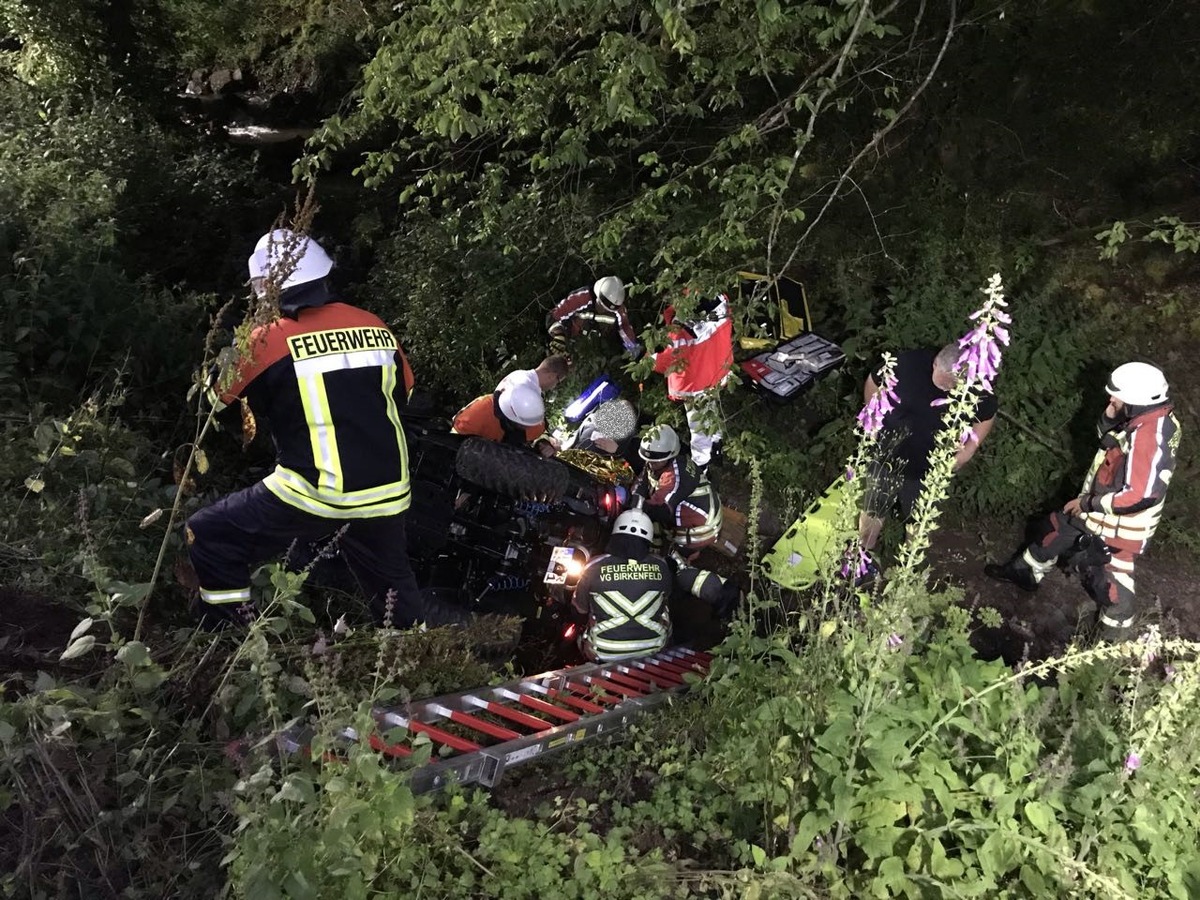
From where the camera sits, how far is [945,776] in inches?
86.8

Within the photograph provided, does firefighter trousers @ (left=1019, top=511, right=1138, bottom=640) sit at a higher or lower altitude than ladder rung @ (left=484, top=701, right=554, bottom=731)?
lower

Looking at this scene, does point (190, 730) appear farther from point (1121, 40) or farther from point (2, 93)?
point (2, 93)

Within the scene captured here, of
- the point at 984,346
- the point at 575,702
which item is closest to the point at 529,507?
the point at 575,702

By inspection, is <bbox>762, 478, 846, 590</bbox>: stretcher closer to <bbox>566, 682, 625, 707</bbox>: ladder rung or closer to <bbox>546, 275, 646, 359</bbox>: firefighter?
<bbox>566, 682, 625, 707</bbox>: ladder rung

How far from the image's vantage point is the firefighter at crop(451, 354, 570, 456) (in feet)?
13.9

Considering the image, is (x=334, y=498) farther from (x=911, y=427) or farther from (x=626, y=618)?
(x=911, y=427)

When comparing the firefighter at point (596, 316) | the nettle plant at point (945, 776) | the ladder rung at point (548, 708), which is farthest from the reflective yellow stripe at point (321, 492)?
the firefighter at point (596, 316)

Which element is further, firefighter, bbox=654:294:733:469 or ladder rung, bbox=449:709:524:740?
firefighter, bbox=654:294:733:469

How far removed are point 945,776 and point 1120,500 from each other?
10.4 feet

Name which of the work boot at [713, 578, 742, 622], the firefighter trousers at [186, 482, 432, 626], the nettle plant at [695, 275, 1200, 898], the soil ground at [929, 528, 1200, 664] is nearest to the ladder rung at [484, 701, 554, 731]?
the firefighter trousers at [186, 482, 432, 626]

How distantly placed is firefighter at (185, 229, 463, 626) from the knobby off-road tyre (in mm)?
330

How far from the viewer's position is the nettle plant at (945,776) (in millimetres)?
2066

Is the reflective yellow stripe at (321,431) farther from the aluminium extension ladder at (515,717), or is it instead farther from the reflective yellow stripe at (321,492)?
the aluminium extension ladder at (515,717)

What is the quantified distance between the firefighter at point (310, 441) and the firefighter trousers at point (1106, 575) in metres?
4.11
